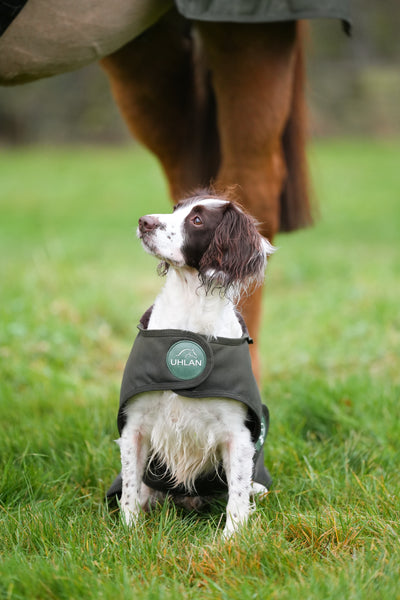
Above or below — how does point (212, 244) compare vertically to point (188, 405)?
above

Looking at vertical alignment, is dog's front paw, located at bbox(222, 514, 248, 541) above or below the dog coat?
below

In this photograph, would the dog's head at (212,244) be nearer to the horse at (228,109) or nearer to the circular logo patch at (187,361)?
the circular logo patch at (187,361)

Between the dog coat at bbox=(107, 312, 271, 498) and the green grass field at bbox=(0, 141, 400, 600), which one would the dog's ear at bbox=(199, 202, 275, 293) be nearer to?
the dog coat at bbox=(107, 312, 271, 498)

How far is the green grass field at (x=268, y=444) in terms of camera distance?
1.77 meters

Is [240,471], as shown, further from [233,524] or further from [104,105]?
[104,105]

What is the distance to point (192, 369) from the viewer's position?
2109mm

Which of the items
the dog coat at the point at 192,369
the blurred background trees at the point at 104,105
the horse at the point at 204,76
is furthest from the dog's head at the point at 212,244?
the blurred background trees at the point at 104,105

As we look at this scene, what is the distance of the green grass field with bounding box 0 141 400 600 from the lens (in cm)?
177

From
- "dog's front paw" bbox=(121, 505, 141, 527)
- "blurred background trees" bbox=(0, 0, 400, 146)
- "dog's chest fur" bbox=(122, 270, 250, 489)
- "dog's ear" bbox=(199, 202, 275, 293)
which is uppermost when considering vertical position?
"blurred background trees" bbox=(0, 0, 400, 146)

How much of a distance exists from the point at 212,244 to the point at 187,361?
0.36 metres

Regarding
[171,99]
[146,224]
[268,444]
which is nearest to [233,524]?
[268,444]

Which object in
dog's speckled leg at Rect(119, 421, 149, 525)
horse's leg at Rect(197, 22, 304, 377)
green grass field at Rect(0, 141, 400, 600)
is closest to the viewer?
green grass field at Rect(0, 141, 400, 600)

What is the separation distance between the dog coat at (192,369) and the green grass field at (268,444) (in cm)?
38

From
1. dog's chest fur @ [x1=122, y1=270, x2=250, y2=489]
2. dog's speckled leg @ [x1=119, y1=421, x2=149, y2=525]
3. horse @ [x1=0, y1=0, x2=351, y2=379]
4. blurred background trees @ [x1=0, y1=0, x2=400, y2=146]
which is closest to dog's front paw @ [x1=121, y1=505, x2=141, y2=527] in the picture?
dog's speckled leg @ [x1=119, y1=421, x2=149, y2=525]
